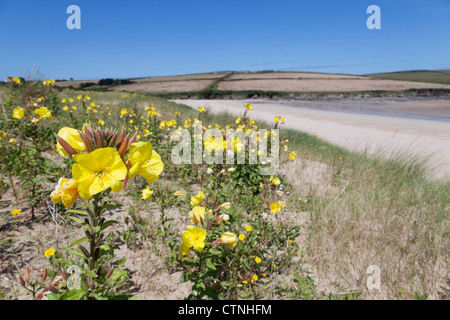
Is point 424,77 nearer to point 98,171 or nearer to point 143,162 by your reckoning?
point 143,162

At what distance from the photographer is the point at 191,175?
3.55m

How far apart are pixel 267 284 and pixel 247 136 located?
2.30m

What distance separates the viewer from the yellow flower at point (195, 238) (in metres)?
1.25

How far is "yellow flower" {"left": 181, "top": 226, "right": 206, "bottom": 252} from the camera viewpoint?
125 centimetres

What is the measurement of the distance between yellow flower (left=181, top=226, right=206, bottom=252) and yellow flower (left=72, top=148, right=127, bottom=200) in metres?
0.51

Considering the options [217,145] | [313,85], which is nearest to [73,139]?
[217,145]

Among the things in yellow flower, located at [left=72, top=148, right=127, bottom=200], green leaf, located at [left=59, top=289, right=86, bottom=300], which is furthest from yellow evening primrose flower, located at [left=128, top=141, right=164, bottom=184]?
green leaf, located at [left=59, top=289, right=86, bottom=300]

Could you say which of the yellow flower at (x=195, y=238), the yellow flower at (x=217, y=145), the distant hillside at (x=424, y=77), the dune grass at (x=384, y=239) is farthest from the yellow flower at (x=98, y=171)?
the distant hillside at (x=424, y=77)

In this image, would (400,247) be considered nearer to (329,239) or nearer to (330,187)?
(329,239)

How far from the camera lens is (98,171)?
95 cm

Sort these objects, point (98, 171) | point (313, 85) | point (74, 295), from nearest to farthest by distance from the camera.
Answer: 1. point (98, 171)
2. point (74, 295)
3. point (313, 85)

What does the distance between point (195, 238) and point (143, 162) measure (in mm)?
570

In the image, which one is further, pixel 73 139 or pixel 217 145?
pixel 217 145

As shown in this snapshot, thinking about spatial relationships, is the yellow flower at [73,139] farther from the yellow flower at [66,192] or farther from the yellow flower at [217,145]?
the yellow flower at [217,145]
